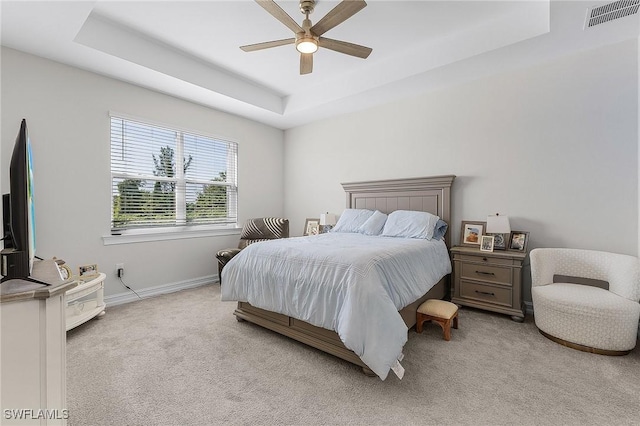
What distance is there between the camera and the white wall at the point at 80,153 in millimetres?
2691

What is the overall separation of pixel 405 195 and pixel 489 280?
1458 mm

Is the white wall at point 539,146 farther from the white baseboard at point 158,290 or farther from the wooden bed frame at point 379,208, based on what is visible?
the white baseboard at point 158,290

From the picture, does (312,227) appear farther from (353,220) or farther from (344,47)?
(344,47)

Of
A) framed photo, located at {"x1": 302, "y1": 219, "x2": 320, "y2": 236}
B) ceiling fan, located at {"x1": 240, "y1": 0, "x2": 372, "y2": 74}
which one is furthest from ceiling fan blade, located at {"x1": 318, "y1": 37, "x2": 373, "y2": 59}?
framed photo, located at {"x1": 302, "y1": 219, "x2": 320, "y2": 236}

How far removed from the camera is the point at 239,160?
4613 millimetres

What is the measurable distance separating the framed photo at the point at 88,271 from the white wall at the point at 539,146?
3626mm

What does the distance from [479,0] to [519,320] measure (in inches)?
117

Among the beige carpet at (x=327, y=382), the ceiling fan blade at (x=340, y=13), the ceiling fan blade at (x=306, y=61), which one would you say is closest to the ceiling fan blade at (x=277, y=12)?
the ceiling fan blade at (x=340, y=13)

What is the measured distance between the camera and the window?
337 cm

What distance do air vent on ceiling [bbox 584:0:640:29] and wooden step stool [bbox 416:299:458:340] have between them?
2.63 metres

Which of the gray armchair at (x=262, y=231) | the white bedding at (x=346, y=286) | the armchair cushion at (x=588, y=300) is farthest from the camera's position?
the gray armchair at (x=262, y=231)

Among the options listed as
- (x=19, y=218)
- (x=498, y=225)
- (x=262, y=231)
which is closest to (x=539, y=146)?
(x=498, y=225)

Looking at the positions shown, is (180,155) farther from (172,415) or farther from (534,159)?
(534,159)

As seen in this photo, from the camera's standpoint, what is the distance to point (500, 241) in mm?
3057
